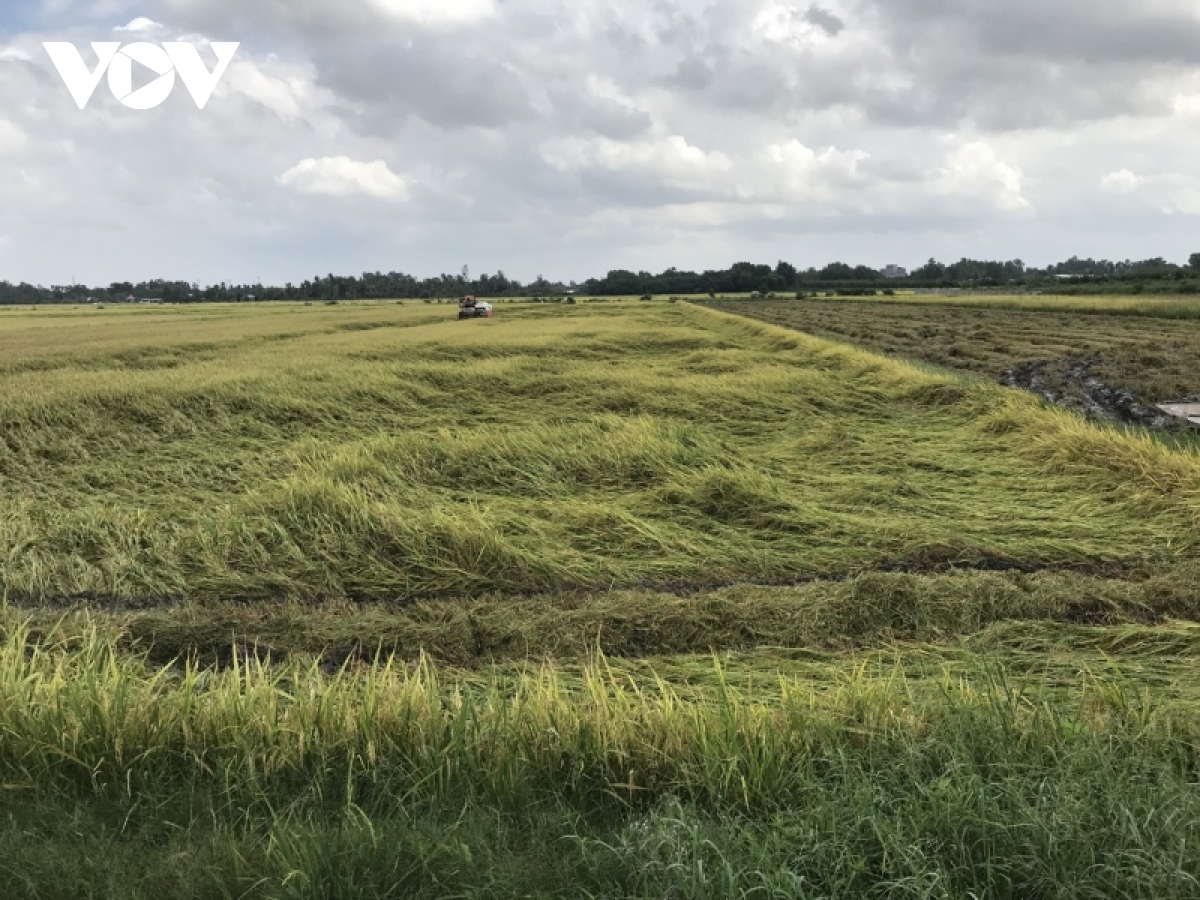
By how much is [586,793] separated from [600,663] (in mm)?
1441

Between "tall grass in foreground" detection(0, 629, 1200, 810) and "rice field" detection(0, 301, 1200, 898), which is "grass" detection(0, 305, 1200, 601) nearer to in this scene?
"rice field" detection(0, 301, 1200, 898)

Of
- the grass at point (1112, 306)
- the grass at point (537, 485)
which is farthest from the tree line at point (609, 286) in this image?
the grass at point (537, 485)

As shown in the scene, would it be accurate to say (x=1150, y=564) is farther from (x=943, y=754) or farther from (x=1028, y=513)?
(x=943, y=754)

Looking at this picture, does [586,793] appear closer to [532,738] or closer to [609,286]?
[532,738]

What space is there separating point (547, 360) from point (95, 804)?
1564 cm

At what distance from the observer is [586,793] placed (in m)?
2.84

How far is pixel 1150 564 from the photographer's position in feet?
18.3

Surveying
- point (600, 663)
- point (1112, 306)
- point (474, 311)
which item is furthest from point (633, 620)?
point (1112, 306)

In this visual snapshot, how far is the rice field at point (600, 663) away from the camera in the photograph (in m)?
2.39

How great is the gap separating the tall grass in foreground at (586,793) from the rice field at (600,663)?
0.05 ft

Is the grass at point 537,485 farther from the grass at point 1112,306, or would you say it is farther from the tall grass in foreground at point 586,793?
the grass at point 1112,306

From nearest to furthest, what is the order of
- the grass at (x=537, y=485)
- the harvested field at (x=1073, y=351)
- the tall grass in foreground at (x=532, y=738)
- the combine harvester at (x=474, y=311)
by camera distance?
1. the tall grass in foreground at (x=532, y=738)
2. the grass at (x=537, y=485)
3. the harvested field at (x=1073, y=351)
4. the combine harvester at (x=474, y=311)

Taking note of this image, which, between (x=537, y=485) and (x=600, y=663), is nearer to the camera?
(x=600, y=663)

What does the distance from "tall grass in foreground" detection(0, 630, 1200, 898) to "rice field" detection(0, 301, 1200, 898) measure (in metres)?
0.02
